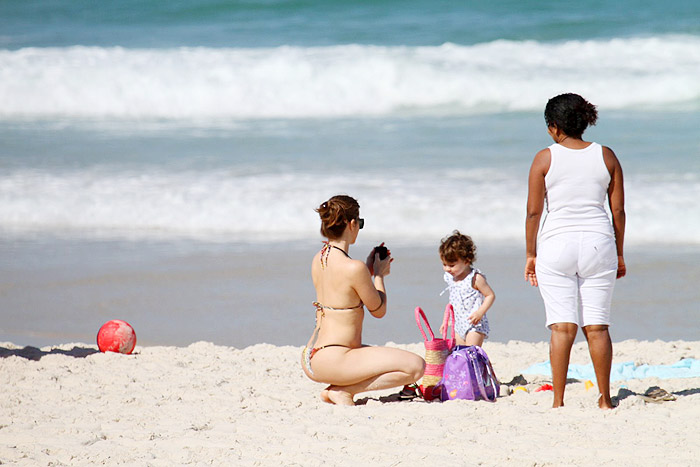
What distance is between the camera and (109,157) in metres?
12.5

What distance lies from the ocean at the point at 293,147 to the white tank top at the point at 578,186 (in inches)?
88.4

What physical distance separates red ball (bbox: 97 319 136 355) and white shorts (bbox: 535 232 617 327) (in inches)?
115

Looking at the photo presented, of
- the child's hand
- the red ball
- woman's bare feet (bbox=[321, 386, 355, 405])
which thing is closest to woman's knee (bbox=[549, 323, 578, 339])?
the child's hand

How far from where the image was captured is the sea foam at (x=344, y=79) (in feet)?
53.1

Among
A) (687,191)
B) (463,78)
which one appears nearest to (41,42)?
(463,78)

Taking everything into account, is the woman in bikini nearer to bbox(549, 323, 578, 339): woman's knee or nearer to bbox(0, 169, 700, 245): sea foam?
bbox(549, 323, 578, 339): woman's knee

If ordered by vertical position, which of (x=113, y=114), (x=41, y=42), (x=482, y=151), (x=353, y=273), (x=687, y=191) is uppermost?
(x=41, y=42)

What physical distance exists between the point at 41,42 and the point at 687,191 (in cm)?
1688

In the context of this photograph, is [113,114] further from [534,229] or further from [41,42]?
[534,229]

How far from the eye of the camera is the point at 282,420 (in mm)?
4023

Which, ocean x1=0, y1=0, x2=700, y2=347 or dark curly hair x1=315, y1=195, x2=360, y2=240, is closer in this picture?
dark curly hair x1=315, y1=195, x2=360, y2=240

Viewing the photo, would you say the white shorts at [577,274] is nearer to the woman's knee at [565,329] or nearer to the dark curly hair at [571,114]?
the woman's knee at [565,329]

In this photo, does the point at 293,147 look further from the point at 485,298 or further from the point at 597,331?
the point at 597,331

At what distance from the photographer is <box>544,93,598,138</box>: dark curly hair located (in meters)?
3.94
